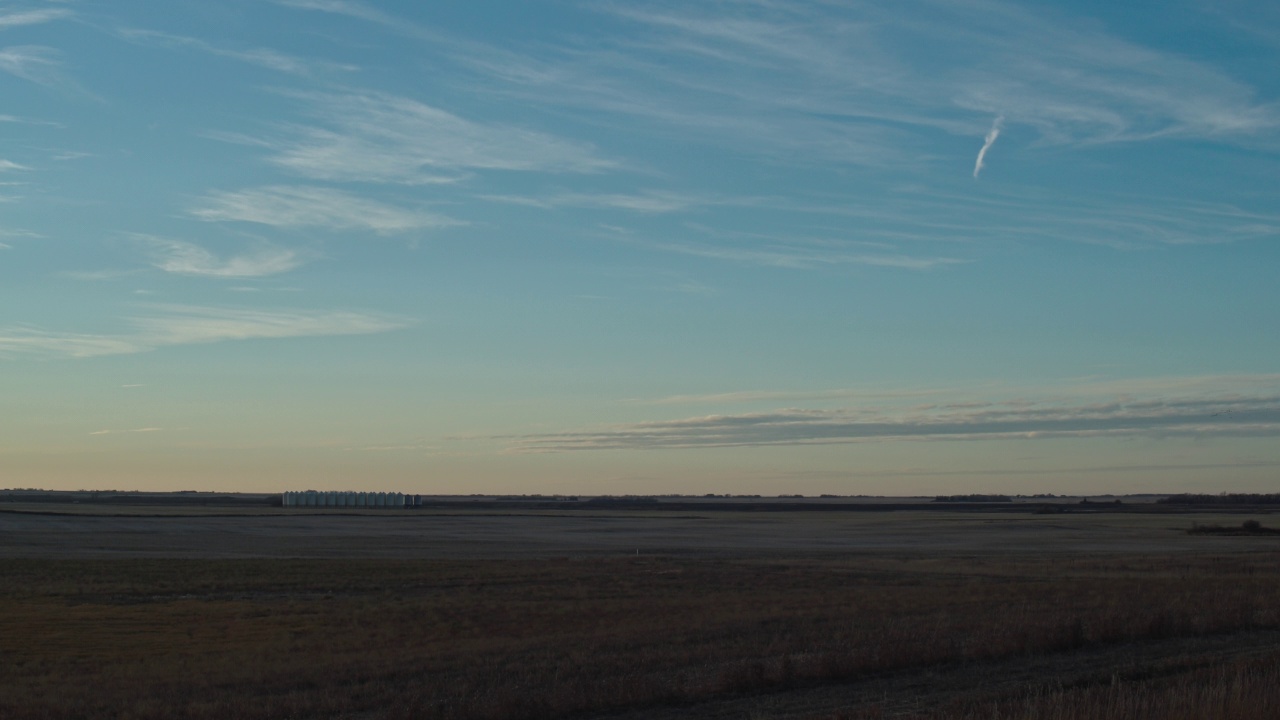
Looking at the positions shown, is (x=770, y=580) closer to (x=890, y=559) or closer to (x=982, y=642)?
(x=890, y=559)

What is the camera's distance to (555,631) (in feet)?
88.6

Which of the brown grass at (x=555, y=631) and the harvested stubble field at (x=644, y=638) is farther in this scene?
the brown grass at (x=555, y=631)

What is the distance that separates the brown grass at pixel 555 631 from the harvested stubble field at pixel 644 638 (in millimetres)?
77

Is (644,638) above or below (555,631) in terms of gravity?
above

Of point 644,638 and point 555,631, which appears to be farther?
point 555,631

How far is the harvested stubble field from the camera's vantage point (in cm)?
1439

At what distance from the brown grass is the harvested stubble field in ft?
0.25

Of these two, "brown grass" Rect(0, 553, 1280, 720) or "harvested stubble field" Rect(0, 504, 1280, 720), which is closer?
"harvested stubble field" Rect(0, 504, 1280, 720)

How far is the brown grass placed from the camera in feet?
52.0

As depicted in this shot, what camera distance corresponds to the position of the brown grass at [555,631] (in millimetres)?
15852

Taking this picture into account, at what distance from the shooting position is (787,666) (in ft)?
53.3

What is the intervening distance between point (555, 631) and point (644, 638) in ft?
15.3

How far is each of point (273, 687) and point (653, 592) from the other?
19.0 metres

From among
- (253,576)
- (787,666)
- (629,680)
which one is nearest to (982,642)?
(787,666)
